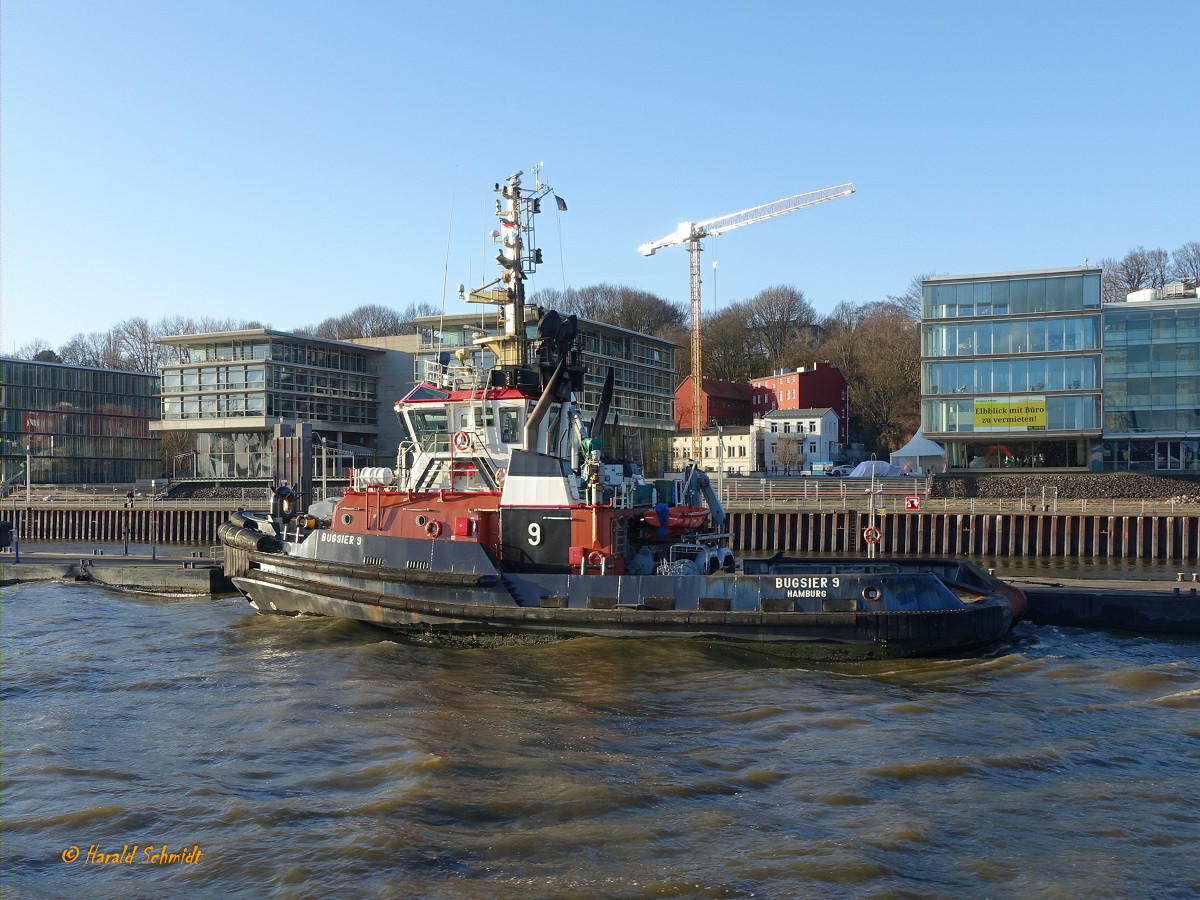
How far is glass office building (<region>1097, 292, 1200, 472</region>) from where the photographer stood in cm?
3956

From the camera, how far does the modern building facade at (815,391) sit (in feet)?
234

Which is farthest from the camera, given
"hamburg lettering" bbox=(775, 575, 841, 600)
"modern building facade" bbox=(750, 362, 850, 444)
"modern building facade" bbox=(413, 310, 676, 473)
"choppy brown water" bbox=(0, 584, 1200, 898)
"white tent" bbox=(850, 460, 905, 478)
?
"modern building facade" bbox=(750, 362, 850, 444)

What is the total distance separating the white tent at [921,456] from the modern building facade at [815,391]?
22.9m

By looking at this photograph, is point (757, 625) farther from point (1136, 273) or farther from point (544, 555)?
point (1136, 273)

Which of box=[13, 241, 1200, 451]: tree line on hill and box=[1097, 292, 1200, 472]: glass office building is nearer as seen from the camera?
box=[1097, 292, 1200, 472]: glass office building

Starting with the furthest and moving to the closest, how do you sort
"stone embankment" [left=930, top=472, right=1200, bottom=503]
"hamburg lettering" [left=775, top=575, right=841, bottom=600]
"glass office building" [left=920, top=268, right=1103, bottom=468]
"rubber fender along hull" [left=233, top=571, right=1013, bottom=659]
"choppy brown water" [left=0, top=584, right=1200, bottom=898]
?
"glass office building" [left=920, top=268, right=1103, bottom=468], "stone embankment" [left=930, top=472, right=1200, bottom=503], "hamburg lettering" [left=775, top=575, right=841, bottom=600], "rubber fender along hull" [left=233, top=571, right=1013, bottom=659], "choppy brown water" [left=0, top=584, right=1200, bottom=898]

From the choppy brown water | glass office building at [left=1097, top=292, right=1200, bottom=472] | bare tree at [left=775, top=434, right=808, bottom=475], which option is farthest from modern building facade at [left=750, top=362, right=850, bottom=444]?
the choppy brown water

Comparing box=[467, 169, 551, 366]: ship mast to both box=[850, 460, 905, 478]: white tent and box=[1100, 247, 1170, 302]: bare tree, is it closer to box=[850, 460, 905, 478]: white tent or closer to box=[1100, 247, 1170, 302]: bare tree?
box=[850, 460, 905, 478]: white tent

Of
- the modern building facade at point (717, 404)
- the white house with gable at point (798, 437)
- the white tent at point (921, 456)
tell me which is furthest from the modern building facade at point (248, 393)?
the white tent at point (921, 456)

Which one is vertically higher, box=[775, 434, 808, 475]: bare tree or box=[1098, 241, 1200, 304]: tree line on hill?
box=[1098, 241, 1200, 304]: tree line on hill

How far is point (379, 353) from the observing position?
192ft

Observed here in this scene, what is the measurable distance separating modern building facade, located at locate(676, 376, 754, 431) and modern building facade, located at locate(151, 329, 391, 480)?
2642cm

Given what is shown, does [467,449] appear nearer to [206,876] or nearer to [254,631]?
[254,631]

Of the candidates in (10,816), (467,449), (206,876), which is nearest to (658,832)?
(206,876)
